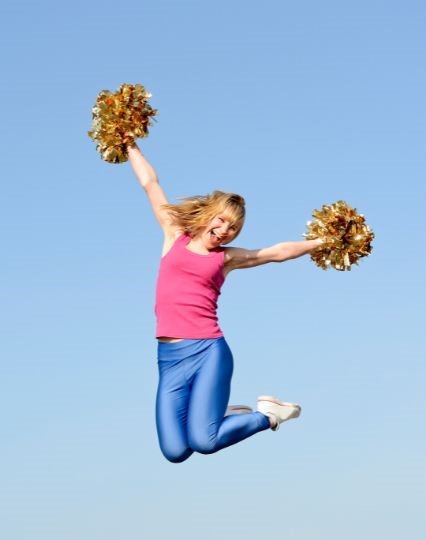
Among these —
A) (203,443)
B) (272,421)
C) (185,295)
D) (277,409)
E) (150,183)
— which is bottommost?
(203,443)

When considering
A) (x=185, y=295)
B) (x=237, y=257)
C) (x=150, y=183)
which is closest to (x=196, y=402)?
(x=185, y=295)

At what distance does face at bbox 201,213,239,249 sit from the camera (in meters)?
8.76

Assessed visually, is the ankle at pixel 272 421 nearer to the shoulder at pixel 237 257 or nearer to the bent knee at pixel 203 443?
the bent knee at pixel 203 443

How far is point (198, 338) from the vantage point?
8703mm

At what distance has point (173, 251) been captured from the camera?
8781 millimetres

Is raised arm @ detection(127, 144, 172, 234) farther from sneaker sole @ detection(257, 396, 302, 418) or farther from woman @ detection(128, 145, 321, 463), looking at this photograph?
sneaker sole @ detection(257, 396, 302, 418)

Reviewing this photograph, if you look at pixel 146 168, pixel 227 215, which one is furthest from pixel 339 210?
pixel 146 168

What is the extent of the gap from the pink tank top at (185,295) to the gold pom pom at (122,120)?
133cm

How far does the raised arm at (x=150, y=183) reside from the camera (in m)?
9.05

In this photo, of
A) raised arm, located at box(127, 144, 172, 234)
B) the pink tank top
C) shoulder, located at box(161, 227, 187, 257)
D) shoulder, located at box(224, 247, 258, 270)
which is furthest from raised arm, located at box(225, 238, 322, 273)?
raised arm, located at box(127, 144, 172, 234)

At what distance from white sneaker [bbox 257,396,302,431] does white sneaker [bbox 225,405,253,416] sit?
0.10 metres

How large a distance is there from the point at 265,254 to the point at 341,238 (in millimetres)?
778

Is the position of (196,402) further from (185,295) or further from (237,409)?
(185,295)

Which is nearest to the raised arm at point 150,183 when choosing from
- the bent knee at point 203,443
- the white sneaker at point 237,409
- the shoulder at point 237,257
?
the shoulder at point 237,257
